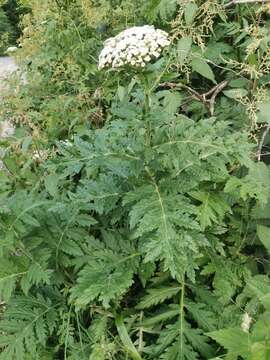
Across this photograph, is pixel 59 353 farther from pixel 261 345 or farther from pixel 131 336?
pixel 261 345

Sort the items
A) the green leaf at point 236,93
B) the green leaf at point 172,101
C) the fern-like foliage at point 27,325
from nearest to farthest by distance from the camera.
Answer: the fern-like foliage at point 27,325 < the green leaf at point 236,93 < the green leaf at point 172,101

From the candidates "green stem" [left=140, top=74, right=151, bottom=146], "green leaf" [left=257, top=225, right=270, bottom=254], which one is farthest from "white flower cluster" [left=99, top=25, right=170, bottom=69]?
"green leaf" [left=257, top=225, right=270, bottom=254]

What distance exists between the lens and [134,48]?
1.67m

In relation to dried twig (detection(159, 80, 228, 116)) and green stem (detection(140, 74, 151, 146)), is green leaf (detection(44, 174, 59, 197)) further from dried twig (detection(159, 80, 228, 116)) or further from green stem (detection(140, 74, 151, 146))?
dried twig (detection(159, 80, 228, 116))

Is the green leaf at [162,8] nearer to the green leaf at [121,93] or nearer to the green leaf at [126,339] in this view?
the green leaf at [121,93]

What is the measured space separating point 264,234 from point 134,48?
0.97 m

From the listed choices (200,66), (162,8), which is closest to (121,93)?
(200,66)

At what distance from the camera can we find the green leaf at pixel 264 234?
2.11m

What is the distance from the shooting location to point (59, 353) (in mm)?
2176

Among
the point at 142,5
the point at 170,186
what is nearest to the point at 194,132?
the point at 170,186

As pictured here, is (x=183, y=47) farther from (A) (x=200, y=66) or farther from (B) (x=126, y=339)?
(B) (x=126, y=339)

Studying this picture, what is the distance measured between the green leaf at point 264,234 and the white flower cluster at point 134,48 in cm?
87

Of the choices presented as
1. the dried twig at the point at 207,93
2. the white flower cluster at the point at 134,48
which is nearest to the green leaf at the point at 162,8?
the dried twig at the point at 207,93

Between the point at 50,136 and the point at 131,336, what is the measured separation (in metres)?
1.44
